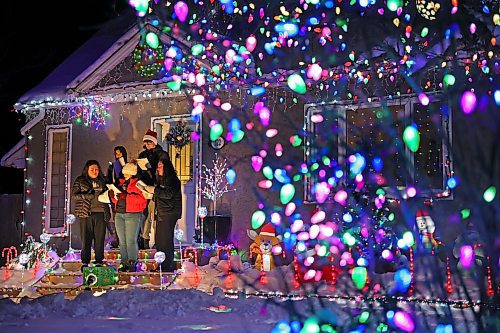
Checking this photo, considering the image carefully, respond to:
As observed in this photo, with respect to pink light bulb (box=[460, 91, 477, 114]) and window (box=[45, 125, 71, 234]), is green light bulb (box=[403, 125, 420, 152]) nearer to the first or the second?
pink light bulb (box=[460, 91, 477, 114])

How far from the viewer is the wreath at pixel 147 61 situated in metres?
11.9

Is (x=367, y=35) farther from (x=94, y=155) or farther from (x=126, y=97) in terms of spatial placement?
(x=94, y=155)

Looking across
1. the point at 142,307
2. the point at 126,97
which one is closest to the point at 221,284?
the point at 142,307

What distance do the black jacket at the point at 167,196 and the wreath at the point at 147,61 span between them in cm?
385

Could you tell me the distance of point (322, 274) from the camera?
847cm

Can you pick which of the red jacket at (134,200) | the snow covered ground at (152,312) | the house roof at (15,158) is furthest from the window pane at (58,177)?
the snow covered ground at (152,312)

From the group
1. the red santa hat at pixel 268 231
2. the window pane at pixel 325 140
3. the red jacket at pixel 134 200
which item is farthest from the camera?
the red santa hat at pixel 268 231

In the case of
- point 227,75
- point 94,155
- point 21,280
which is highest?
point 227,75

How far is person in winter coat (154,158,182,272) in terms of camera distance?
865cm

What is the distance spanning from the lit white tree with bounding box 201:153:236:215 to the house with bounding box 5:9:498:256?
0.43ft

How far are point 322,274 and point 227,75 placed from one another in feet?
11.6

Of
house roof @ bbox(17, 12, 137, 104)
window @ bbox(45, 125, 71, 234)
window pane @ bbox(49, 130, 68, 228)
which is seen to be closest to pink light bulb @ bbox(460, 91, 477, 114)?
house roof @ bbox(17, 12, 137, 104)

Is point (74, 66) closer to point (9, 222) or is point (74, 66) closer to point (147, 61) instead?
point (147, 61)

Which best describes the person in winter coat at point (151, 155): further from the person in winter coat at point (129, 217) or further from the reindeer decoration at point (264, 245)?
the reindeer decoration at point (264, 245)
